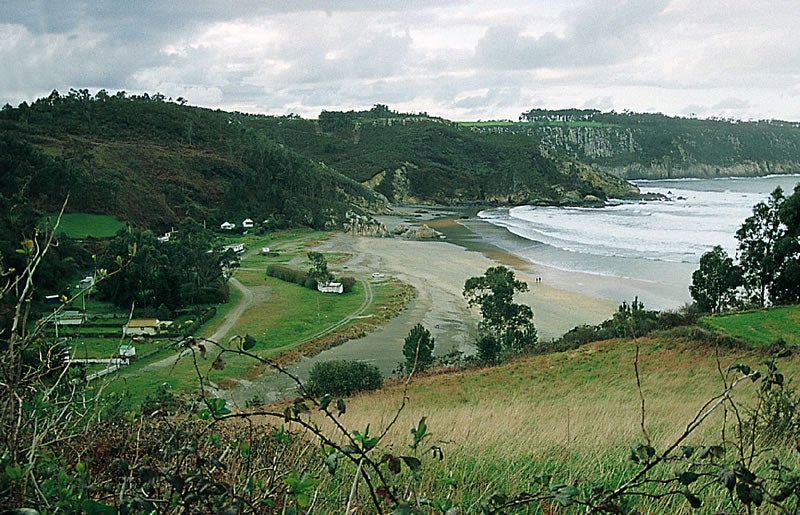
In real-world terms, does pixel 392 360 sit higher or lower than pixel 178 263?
lower

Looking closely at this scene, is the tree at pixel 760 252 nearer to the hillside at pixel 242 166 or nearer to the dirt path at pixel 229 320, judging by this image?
the dirt path at pixel 229 320

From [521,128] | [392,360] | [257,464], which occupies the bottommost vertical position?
[392,360]

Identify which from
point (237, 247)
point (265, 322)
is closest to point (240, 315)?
point (265, 322)

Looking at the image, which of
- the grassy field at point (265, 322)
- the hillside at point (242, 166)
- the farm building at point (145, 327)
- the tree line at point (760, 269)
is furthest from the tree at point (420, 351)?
the hillside at point (242, 166)

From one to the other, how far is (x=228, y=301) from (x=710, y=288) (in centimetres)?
2503

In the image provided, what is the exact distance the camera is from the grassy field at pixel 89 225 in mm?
47562

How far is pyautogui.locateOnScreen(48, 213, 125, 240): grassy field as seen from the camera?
47.6m

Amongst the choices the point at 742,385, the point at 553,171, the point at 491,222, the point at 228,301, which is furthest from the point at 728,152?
the point at 742,385

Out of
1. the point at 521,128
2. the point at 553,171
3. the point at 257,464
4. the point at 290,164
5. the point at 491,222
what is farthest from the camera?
the point at 521,128

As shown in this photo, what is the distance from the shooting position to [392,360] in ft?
80.9

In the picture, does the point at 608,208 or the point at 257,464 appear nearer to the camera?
the point at 257,464

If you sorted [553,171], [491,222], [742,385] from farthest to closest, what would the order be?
[553,171]
[491,222]
[742,385]

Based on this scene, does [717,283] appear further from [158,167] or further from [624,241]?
[158,167]

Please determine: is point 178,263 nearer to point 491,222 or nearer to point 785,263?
point 785,263
